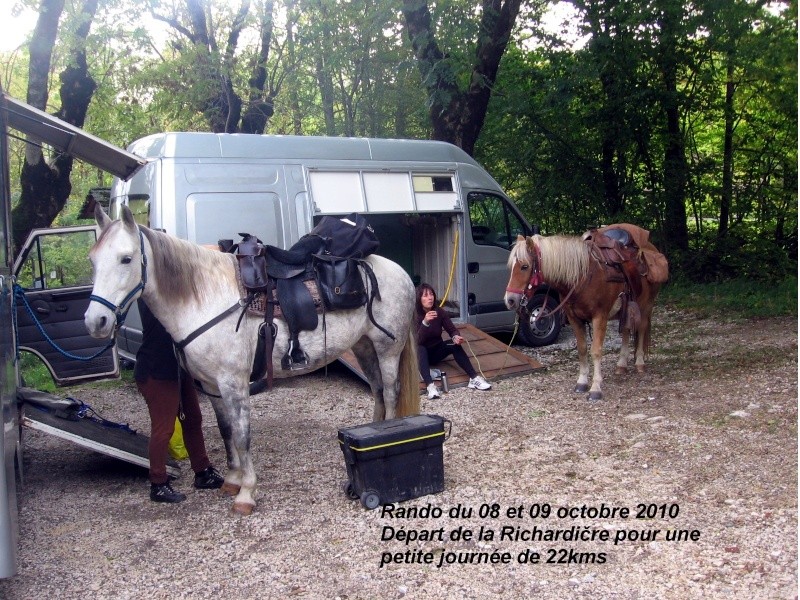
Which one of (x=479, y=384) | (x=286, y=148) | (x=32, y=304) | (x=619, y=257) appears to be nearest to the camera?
(x=32, y=304)

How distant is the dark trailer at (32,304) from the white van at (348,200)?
72 centimetres

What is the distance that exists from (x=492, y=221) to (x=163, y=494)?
6.07 metres

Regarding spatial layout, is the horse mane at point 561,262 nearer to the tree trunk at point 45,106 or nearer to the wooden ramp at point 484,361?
the wooden ramp at point 484,361

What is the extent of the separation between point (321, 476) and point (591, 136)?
10.9m

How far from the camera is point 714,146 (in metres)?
14.4

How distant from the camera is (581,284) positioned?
7016mm

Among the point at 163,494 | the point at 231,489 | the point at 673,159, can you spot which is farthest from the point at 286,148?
the point at 673,159

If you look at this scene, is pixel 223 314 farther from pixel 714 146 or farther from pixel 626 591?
pixel 714 146

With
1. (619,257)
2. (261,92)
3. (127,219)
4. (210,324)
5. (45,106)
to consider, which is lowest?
(210,324)

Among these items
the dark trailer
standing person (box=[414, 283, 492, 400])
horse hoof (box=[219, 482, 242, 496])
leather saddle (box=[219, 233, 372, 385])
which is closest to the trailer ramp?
the dark trailer

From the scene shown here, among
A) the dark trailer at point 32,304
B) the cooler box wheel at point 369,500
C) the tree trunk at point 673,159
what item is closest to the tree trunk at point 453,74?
the tree trunk at point 673,159

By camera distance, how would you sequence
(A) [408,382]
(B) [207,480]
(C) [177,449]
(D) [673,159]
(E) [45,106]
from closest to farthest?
(B) [207,480], (A) [408,382], (C) [177,449], (E) [45,106], (D) [673,159]

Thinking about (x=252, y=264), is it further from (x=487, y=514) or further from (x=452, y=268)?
(x=452, y=268)

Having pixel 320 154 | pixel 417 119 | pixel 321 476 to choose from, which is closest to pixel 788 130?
pixel 417 119
